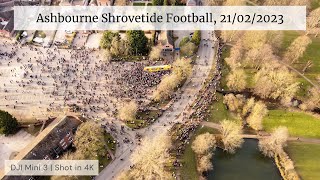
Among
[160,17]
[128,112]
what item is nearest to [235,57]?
[160,17]

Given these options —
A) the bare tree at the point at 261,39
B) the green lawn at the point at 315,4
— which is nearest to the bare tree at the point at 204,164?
the bare tree at the point at 261,39

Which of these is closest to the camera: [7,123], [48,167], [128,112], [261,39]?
[48,167]

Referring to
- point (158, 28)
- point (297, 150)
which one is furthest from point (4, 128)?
point (297, 150)

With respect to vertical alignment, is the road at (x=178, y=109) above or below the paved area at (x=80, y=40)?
below

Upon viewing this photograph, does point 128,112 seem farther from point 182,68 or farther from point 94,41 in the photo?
point 94,41

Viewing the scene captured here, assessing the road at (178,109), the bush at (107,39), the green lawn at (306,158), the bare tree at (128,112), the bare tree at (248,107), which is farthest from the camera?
the bush at (107,39)

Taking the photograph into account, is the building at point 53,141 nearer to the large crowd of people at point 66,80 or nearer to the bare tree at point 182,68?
the large crowd of people at point 66,80

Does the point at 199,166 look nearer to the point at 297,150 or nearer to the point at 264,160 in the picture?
the point at 264,160

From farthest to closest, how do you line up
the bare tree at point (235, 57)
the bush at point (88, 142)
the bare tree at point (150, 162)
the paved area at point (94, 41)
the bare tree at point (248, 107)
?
1. the paved area at point (94, 41)
2. the bare tree at point (235, 57)
3. the bare tree at point (248, 107)
4. the bush at point (88, 142)
5. the bare tree at point (150, 162)
